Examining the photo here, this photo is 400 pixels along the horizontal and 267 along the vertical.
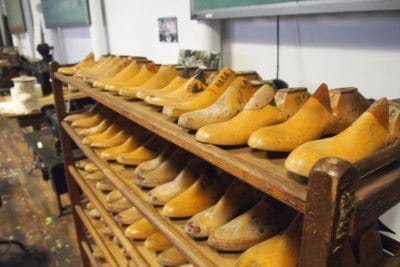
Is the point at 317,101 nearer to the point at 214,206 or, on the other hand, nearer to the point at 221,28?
the point at 214,206

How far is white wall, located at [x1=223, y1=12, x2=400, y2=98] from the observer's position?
3.05ft

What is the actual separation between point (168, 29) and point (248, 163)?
1596mm

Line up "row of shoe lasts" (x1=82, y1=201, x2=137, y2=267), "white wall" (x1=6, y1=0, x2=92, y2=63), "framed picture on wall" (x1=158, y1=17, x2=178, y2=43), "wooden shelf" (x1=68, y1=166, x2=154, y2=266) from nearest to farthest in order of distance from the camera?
"wooden shelf" (x1=68, y1=166, x2=154, y2=266), "row of shoe lasts" (x1=82, y1=201, x2=137, y2=267), "framed picture on wall" (x1=158, y1=17, x2=178, y2=43), "white wall" (x1=6, y1=0, x2=92, y2=63)

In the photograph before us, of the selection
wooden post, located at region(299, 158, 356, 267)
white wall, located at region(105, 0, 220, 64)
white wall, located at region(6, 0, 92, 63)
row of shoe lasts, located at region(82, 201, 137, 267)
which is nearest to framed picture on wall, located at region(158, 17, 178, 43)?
white wall, located at region(105, 0, 220, 64)

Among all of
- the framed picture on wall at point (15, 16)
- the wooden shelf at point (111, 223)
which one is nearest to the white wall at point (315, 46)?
the wooden shelf at point (111, 223)

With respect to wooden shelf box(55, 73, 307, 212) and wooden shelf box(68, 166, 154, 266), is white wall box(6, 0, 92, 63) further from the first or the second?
wooden shelf box(55, 73, 307, 212)

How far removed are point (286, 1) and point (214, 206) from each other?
0.66m

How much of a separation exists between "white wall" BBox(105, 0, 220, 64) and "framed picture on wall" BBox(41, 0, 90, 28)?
0.38 m

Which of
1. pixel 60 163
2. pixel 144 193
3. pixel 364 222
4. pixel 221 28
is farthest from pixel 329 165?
pixel 60 163

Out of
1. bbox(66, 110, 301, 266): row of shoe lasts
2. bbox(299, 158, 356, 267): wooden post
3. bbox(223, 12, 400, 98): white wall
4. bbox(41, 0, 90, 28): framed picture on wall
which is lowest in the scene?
bbox(66, 110, 301, 266): row of shoe lasts

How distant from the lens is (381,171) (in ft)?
1.56

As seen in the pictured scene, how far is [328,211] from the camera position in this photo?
15.7 inches

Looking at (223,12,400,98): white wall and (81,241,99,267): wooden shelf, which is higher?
(223,12,400,98): white wall

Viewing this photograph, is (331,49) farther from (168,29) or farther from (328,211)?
(168,29)
